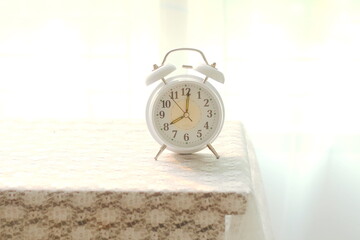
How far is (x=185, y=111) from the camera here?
1175 millimetres

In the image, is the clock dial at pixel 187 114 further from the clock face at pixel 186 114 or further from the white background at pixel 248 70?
the white background at pixel 248 70

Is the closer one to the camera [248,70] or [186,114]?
[186,114]

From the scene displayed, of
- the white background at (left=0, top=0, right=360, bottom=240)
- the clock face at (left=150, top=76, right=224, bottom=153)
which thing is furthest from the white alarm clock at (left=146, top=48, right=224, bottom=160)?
the white background at (left=0, top=0, right=360, bottom=240)

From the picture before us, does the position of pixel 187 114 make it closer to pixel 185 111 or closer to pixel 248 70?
pixel 185 111

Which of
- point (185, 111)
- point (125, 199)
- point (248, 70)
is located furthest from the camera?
point (248, 70)

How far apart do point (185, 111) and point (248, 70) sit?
0.64 meters

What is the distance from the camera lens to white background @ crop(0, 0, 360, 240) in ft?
5.76

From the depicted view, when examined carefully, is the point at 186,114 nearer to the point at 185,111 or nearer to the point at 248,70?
the point at 185,111

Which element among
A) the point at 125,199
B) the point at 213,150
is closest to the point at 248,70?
the point at 213,150

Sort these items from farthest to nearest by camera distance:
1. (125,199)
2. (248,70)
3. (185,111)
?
(248,70)
(185,111)
(125,199)

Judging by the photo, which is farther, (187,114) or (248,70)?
(248,70)

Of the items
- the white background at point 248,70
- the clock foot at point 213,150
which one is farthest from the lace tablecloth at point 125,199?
the white background at point 248,70

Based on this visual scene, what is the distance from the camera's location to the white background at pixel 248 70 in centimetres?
175

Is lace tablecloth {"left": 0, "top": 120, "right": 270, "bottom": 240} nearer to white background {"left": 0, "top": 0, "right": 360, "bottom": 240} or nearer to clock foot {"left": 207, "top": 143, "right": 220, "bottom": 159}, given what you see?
clock foot {"left": 207, "top": 143, "right": 220, "bottom": 159}
